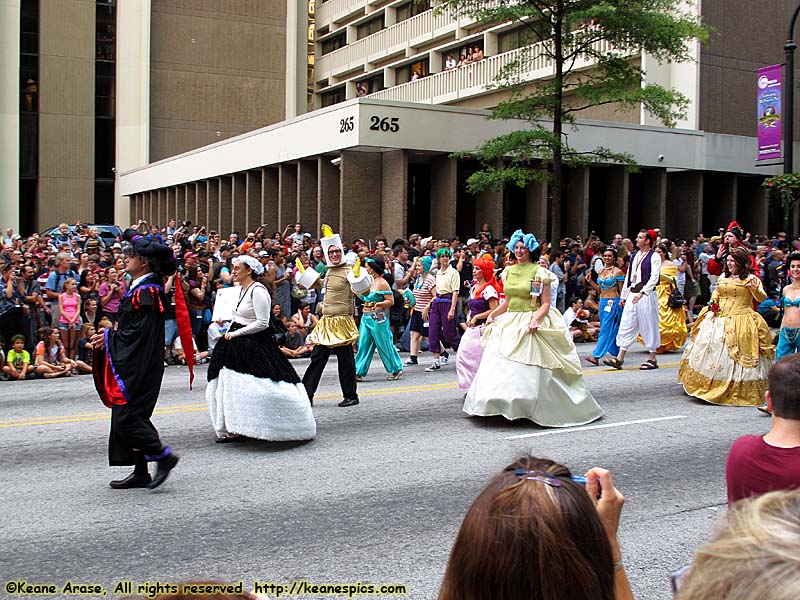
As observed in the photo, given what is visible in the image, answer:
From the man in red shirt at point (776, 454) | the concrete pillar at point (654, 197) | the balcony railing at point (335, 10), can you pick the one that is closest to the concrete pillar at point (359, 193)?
the concrete pillar at point (654, 197)

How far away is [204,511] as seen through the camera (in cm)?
657

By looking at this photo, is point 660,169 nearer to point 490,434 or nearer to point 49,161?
point 490,434

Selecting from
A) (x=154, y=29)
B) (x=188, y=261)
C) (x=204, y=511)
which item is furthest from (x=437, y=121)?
(x=154, y=29)

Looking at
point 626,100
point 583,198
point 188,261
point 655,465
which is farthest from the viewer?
point 583,198

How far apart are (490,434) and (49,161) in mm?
38889

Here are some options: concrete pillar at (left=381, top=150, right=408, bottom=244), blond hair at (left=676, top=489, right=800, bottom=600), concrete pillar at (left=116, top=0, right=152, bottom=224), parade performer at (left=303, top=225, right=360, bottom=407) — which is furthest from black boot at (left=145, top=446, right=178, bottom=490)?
concrete pillar at (left=116, top=0, right=152, bottom=224)

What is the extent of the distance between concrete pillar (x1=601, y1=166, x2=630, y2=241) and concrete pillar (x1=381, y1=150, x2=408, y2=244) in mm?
7631

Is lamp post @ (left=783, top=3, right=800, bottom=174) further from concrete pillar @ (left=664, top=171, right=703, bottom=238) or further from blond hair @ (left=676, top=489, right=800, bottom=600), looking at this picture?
blond hair @ (left=676, top=489, right=800, bottom=600)

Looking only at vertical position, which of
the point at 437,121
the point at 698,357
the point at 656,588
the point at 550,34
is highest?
the point at 550,34

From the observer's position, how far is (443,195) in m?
27.3

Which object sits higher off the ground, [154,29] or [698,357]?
[154,29]

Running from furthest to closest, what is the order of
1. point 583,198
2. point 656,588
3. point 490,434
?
1. point 583,198
2. point 490,434
3. point 656,588

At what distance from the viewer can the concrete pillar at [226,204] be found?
3509 cm

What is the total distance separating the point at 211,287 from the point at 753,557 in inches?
614
